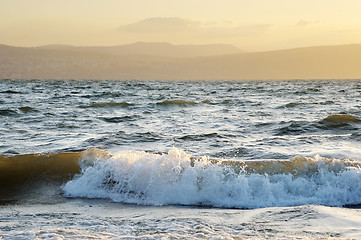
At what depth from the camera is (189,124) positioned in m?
15.7

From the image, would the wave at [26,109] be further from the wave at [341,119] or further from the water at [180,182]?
the wave at [341,119]

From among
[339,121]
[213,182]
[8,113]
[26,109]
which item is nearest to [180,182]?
[213,182]

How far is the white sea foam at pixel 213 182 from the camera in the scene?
24.7 ft

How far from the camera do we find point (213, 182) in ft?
26.0

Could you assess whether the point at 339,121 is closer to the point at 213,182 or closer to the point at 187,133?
the point at 187,133

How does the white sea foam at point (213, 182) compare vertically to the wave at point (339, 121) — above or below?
below

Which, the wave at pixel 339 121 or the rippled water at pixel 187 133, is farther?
the wave at pixel 339 121

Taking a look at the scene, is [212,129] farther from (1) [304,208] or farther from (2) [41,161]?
(1) [304,208]

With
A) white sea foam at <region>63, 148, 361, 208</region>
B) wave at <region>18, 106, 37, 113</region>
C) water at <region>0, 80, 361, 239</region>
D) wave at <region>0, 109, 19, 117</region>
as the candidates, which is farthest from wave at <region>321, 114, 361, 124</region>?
wave at <region>18, 106, 37, 113</region>

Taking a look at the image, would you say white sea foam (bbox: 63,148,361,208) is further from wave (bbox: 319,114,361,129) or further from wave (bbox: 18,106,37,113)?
wave (bbox: 18,106,37,113)

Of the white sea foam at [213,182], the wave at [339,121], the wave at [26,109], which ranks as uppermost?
the wave at [339,121]

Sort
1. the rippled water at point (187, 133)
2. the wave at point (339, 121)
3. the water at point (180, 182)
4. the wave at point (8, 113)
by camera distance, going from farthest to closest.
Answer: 1. the wave at point (8, 113)
2. the wave at point (339, 121)
3. the rippled water at point (187, 133)
4. the water at point (180, 182)

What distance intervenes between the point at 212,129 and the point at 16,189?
7.14 m

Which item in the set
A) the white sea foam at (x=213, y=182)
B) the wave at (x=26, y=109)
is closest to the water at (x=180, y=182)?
the white sea foam at (x=213, y=182)
